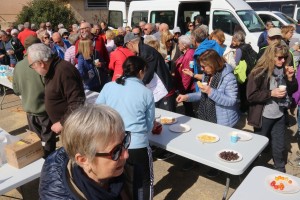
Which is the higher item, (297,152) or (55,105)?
(55,105)

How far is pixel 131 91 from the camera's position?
93.8 inches

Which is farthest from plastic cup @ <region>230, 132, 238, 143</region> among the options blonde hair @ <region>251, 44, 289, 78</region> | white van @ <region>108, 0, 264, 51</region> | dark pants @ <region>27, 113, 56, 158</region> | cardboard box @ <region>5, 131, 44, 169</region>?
white van @ <region>108, 0, 264, 51</region>

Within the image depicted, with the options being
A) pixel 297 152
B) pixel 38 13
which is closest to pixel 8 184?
pixel 297 152

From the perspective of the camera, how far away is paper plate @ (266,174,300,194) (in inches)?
83.4

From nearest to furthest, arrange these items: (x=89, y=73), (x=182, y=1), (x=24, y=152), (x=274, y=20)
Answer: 1. (x=24, y=152)
2. (x=89, y=73)
3. (x=182, y=1)
4. (x=274, y=20)

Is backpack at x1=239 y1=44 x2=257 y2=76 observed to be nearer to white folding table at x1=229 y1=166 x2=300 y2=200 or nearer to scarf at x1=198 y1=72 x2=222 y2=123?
scarf at x1=198 y1=72 x2=222 y2=123

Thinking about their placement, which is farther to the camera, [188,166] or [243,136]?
[188,166]

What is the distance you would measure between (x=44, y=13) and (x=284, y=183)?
1785 cm

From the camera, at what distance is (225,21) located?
27.3 feet

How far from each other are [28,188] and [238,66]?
12.4 feet

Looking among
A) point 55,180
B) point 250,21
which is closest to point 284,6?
point 250,21

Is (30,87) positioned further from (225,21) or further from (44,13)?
(44,13)

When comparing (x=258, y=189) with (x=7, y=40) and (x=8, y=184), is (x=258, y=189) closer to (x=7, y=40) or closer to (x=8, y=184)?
(x=8, y=184)

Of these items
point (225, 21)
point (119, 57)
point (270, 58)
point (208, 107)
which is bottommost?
point (208, 107)
